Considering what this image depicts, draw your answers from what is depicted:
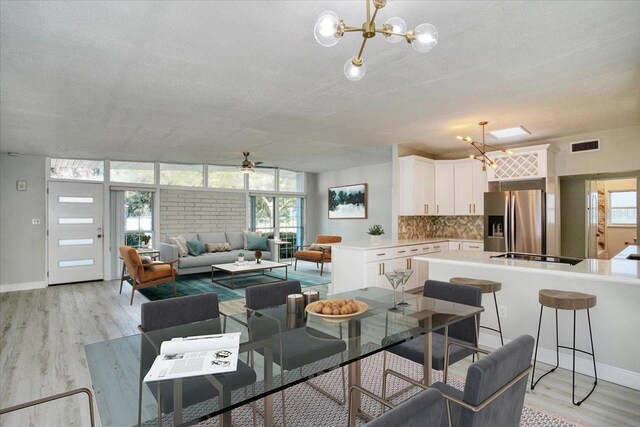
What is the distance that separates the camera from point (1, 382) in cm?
275

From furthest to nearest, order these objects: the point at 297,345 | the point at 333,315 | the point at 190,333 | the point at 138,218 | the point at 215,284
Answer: the point at 138,218 → the point at 215,284 → the point at 333,315 → the point at 190,333 → the point at 297,345

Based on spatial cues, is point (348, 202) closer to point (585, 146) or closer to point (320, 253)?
point (320, 253)

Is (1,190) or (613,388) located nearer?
(613,388)

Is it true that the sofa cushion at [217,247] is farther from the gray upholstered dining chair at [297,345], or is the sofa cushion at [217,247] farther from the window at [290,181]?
the gray upholstered dining chair at [297,345]

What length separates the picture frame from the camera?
28.8ft

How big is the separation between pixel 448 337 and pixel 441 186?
439 cm

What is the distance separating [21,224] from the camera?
20.6 feet

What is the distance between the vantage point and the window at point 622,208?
20.0ft

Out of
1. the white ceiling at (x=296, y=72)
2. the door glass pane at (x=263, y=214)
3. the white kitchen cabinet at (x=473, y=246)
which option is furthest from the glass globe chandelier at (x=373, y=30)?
the door glass pane at (x=263, y=214)

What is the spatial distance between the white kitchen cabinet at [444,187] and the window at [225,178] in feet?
15.9

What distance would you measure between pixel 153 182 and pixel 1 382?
5.41 m

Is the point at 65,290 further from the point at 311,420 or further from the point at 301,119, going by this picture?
the point at 311,420

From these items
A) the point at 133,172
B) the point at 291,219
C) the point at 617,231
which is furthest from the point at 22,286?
the point at 617,231

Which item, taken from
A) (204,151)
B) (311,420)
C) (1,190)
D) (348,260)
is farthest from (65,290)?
(311,420)
